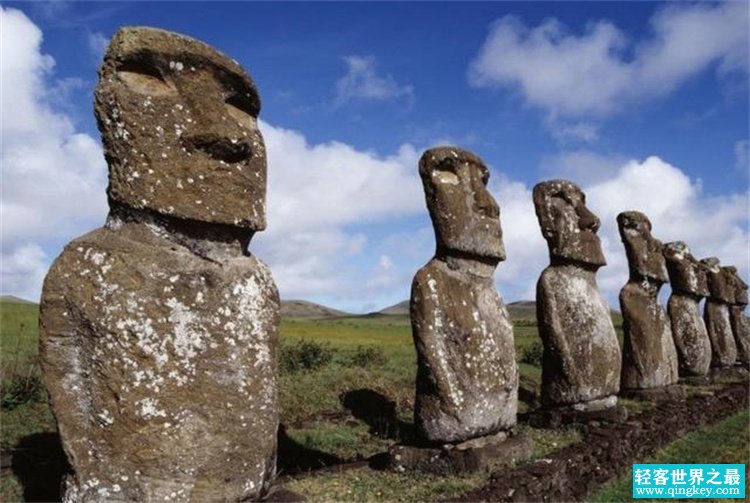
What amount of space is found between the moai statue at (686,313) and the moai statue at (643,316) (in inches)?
117

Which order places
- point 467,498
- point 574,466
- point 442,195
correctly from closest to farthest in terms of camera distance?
point 467,498, point 574,466, point 442,195

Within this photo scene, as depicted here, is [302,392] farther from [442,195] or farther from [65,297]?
[65,297]

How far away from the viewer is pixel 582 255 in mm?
11359

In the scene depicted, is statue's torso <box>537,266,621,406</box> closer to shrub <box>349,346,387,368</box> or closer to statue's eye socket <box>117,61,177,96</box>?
shrub <box>349,346,387,368</box>

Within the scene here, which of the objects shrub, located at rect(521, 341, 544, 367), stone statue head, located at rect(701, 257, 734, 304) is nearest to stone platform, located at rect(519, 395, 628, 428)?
stone statue head, located at rect(701, 257, 734, 304)

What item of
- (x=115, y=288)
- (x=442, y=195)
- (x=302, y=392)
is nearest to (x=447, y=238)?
(x=442, y=195)

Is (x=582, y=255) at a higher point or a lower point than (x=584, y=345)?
higher

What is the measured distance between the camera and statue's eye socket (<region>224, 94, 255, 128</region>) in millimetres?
5086

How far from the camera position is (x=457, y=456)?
770 centimetres

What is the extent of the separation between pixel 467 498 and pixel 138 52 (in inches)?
172

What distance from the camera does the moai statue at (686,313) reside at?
17.2 metres

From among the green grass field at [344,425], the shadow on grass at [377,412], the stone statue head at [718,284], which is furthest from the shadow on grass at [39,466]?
the stone statue head at [718,284]

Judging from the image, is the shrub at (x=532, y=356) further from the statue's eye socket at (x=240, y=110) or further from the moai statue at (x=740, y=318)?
the statue's eye socket at (x=240, y=110)

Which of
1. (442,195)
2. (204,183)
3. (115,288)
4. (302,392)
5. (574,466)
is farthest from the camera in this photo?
(302,392)
